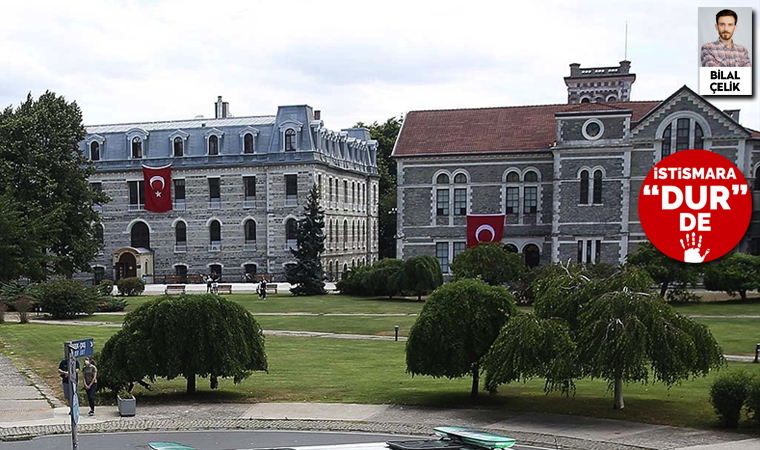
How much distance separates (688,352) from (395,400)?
765 centimetres

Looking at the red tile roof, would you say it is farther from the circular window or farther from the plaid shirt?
the plaid shirt

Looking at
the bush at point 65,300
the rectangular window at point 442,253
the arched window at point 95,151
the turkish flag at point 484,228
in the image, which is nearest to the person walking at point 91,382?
the bush at point 65,300

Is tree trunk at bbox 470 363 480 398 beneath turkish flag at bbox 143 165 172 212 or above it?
beneath

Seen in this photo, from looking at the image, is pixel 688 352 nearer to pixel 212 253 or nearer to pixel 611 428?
pixel 611 428

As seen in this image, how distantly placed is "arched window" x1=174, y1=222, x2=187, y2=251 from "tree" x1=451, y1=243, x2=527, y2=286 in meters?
29.6

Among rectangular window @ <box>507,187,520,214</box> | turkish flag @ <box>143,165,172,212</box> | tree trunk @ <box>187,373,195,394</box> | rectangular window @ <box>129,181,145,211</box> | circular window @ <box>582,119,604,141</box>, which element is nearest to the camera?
tree trunk @ <box>187,373,195,394</box>

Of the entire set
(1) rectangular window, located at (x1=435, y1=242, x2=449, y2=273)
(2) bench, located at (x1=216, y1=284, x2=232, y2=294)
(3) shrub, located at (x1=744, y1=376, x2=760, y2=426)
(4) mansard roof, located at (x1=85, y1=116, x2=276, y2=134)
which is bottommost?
(2) bench, located at (x1=216, y1=284, x2=232, y2=294)

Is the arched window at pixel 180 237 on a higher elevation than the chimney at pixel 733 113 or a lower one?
lower

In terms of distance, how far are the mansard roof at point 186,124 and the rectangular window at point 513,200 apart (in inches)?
911

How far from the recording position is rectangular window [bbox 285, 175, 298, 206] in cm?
6725

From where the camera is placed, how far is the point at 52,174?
55000 millimetres

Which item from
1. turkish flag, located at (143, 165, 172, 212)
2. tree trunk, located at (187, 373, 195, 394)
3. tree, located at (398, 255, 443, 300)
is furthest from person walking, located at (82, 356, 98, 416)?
turkish flag, located at (143, 165, 172, 212)

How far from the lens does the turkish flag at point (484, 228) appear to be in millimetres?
58531

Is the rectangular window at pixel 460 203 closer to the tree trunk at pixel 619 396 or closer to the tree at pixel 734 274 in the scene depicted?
the tree at pixel 734 274
